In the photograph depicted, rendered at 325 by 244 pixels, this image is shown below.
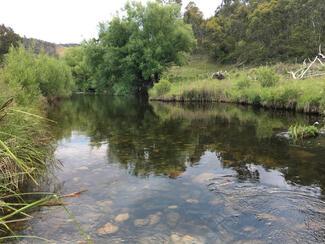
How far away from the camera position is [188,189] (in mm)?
7707

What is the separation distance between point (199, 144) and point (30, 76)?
29.8 feet

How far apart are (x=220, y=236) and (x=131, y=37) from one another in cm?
4024

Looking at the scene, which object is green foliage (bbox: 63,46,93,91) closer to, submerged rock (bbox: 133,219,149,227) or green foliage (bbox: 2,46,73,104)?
green foliage (bbox: 2,46,73,104)

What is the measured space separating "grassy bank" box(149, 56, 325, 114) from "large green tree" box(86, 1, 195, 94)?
15.4 ft

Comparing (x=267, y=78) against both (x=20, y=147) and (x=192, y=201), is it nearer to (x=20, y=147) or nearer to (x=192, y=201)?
(x=192, y=201)

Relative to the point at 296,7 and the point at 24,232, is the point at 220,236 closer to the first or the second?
the point at 24,232

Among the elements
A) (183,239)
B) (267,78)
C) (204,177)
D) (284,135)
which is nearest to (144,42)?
(267,78)

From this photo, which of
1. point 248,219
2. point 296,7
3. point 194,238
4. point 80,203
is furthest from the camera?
point 296,7

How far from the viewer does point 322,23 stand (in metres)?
46.5

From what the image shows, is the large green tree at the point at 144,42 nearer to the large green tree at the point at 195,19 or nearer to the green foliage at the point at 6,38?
the green foliage at the point at 6,38

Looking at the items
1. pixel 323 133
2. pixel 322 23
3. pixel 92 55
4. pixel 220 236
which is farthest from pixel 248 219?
pixel 322 23

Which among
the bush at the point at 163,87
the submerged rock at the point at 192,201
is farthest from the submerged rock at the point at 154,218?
the bush at the point at 163,87

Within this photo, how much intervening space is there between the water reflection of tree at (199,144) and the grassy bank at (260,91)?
1.61m

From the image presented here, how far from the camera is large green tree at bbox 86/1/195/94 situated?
4294 cm
